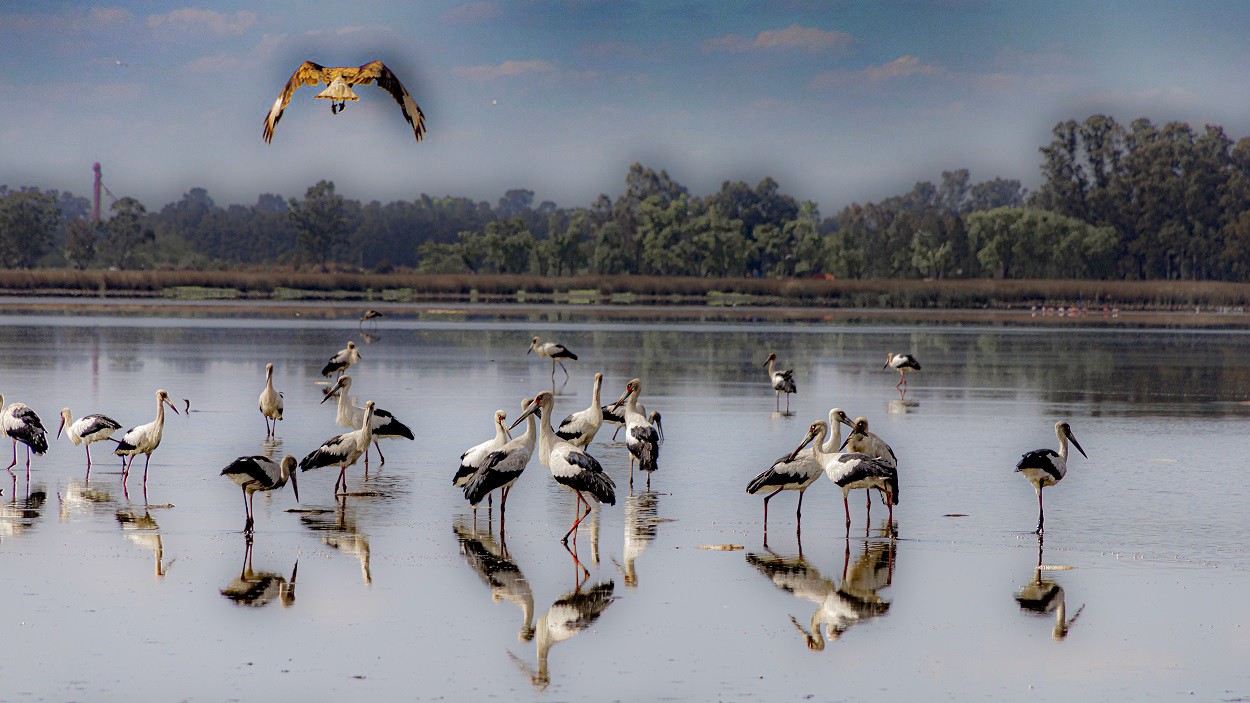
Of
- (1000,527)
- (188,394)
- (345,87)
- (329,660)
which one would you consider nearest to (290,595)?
(329,660)

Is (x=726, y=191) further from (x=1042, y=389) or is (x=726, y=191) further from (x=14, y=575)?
(x=14, y=575)

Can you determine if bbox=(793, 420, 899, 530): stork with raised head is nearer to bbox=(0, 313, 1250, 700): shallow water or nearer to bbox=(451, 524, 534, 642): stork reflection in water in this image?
bbox=(0, 313, 1250, 700): shallow water

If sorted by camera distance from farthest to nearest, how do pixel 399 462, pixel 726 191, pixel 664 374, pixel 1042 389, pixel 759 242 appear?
pixel 726 191 → pixel 759 242 → pixel 664 374 → pixel 1042 389 → pixel 399 462

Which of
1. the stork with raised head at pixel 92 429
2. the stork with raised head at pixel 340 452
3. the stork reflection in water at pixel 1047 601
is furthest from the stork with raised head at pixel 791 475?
the stork with raised head at pixel 92 429

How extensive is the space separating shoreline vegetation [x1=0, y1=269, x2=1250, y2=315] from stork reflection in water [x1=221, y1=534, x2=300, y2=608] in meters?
86.6

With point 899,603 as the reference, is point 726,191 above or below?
above

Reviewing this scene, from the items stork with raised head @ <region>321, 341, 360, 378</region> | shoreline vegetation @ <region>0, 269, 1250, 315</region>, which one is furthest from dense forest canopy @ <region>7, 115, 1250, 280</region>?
stork with raised head @ <region>321, 341, 360, 378</region>

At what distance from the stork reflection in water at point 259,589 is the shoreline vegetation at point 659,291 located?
86590 mm

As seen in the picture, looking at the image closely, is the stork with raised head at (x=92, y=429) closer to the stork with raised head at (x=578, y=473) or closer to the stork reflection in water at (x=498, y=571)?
the stork reflection in water at (x=498, y=571)

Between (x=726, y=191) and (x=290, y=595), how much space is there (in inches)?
6698

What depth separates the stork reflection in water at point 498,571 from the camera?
1039 cm

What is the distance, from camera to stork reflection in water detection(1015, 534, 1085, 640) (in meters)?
10.1

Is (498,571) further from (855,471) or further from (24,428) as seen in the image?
(24,428)

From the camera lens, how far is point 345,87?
65.0 feet
